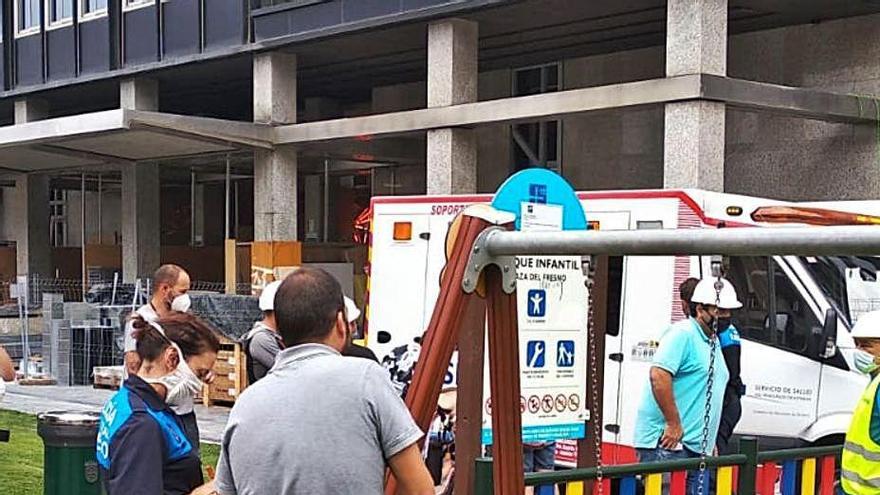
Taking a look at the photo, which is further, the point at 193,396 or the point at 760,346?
the point at 760,346

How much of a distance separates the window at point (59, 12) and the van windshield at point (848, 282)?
19.4 m

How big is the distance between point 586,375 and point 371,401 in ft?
11.1

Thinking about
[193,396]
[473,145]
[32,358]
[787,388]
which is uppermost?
[473,145]

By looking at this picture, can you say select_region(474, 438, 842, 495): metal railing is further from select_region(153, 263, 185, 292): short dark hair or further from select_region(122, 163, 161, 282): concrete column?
select_region(122, 163, 161, 282): concrete column

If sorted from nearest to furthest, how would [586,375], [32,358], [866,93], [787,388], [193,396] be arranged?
[193,396], [586,375], [787,388], [866,93], [32,358]

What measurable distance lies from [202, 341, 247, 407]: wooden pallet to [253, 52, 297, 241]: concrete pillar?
4.69m

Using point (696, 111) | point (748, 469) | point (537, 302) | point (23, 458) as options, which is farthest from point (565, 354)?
point (696, 111)

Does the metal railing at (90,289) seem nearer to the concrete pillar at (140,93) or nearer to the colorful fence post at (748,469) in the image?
the concrete pillar at (140,93)

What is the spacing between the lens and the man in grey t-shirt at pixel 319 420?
10.1ft

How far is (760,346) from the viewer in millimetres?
8633

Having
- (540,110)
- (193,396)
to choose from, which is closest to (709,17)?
(540,110)

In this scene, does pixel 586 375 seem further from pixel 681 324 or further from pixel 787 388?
pixel 787 388

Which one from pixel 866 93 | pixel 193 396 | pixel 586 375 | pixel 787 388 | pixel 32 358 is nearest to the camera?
pixel 193 396

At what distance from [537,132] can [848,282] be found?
40.4 ft
